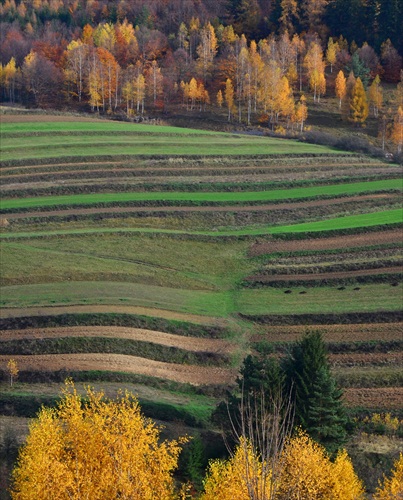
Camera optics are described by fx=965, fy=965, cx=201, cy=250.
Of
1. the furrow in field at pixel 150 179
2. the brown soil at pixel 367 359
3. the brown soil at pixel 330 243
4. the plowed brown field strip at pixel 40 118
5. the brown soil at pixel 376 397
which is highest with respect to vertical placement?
the plowed brown field strip at pixel 40 118

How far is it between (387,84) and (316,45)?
1226 cm

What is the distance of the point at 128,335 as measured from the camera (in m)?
57.5

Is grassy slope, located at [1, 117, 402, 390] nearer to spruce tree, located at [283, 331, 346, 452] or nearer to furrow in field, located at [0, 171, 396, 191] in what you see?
furrow in field, located at [0, 171, 396, 191]

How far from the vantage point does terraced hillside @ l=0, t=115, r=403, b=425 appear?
2159 inches

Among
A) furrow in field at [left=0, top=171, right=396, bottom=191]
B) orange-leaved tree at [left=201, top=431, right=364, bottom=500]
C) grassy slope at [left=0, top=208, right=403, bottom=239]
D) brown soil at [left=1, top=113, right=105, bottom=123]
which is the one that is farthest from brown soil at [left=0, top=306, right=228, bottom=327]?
brown soil at [left=1, top=113, right=105, bottom=123]

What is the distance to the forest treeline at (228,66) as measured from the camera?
440 feet

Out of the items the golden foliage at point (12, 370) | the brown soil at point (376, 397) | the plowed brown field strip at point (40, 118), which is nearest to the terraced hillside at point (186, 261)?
the brown soil at point (376, 397)

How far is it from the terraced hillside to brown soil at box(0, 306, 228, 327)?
135 millimetres

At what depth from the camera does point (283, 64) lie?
477 ft

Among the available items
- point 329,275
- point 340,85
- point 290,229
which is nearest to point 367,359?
point 329,275

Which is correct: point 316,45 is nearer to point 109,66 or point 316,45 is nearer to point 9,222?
point 109,66

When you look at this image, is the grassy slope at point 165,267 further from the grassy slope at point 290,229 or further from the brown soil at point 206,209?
the brown soil at point 206,209

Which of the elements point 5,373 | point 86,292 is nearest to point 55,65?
point 86,292

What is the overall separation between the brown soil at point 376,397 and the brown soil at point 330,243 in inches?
952
